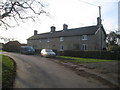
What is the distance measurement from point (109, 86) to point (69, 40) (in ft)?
112

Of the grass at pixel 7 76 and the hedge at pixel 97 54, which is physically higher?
the hedge at pixel 97 54

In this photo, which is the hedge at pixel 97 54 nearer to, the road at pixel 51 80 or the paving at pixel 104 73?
the paving at pixel 104 73

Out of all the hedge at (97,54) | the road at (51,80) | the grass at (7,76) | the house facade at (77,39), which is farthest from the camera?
the house facade at (77,39)

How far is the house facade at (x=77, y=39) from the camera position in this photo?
119 ft

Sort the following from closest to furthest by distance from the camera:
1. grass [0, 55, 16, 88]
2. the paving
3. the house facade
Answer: grass [0, 55, 16, 88] → the paving → the house facade

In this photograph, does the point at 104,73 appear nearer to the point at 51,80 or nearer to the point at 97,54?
the point at 51,80

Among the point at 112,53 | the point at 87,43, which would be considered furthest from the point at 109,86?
the point at 87,43

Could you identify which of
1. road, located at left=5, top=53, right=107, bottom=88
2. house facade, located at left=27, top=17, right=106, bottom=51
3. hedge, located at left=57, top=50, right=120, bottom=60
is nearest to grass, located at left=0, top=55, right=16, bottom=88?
road, located at left=5, top=53, right=107, bottom=88

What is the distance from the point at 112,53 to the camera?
25000 mm

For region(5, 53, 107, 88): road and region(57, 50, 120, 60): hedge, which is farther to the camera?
region(57, 50, 120, 60): hedge

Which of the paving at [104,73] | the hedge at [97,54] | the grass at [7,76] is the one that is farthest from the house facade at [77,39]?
the grass at [7,76]

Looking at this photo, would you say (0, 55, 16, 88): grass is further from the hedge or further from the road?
the hedge

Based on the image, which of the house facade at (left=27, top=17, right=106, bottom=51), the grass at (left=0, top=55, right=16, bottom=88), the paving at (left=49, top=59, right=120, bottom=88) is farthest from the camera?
the house facade at (left=27, top=17, right=106, bottom=51)

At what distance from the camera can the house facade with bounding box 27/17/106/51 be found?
119 ft
